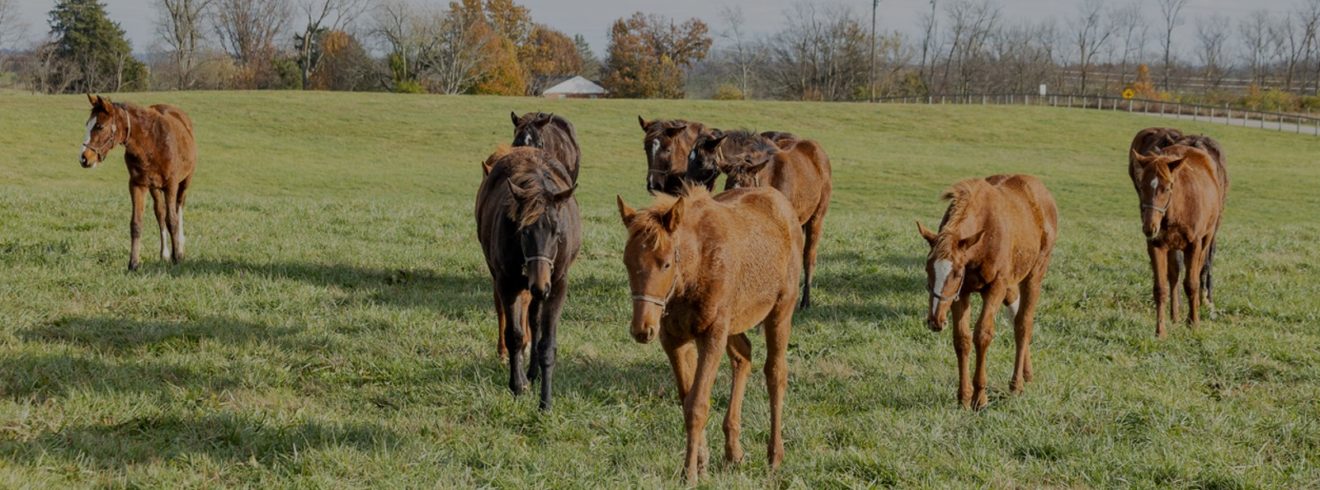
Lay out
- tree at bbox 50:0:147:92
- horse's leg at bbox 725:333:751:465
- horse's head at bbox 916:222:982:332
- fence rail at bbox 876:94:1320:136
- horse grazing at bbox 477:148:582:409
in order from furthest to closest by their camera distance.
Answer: tree at bbox 50:0:147:92 < fence rail at bbox 876:94:1320:136 < horse grazing at bbox 477:148:582:409 < horse's head at bbox 916:222:982:332 < horse's leg at bbox 725:333:751:465

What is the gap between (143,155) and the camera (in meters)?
10.3

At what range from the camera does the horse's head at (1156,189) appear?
832 cm

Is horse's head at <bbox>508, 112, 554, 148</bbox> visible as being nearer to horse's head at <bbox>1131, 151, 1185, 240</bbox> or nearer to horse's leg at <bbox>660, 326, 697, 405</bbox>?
horse's leg at <bbox>660, 326, 697, 405</bbox>

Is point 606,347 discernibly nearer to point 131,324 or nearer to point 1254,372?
point 131,324

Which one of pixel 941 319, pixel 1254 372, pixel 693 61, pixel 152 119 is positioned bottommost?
pixel 1254 372

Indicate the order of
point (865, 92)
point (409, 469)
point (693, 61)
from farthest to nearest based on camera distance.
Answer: point (693, 61), point (865, 92), point (409, 469)

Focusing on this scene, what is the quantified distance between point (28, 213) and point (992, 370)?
1232 centimetres

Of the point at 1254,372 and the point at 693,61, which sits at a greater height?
the point at 693,61

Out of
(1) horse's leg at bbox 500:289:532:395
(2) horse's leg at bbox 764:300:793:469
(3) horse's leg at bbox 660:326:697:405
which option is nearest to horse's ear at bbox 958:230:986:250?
(2) horse's leg at bbox 764:300:793:469

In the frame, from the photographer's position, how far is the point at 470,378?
21.2 feet

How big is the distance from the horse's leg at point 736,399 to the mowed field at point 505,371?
0.11 metres

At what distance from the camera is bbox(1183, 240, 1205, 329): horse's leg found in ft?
28.5

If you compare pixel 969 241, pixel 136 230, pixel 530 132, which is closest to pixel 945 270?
pixel 969 241

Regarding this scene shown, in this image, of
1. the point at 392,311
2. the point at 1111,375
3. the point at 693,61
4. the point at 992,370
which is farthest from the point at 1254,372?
the point at 693,61
